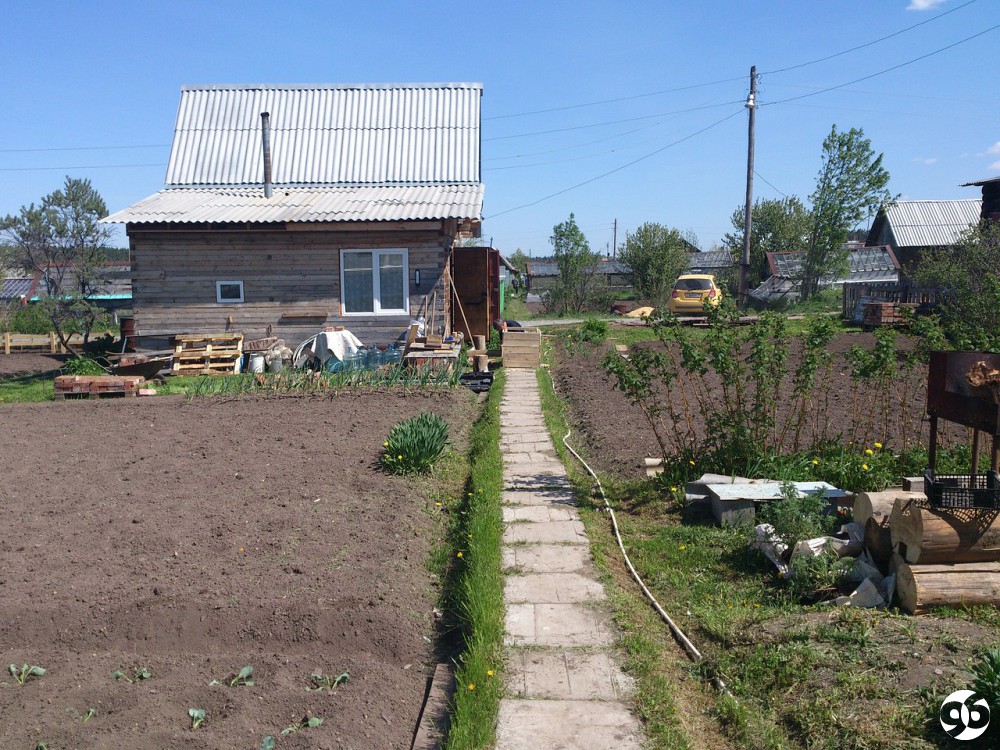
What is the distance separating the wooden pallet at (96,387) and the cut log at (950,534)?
11.1 m

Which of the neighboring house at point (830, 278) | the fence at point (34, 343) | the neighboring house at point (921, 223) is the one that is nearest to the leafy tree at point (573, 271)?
the neighboring house at point (830, 278)

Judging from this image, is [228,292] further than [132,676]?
Yes

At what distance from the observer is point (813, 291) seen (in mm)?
33000

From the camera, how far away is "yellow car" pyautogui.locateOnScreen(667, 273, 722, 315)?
2855cm

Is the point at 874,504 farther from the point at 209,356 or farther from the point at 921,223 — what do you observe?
the point at 921,223

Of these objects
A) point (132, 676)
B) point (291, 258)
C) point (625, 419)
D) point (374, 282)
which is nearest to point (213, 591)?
point (132, 676)

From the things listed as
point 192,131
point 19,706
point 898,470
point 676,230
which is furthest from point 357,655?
point 676,230

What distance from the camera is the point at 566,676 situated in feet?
13.7

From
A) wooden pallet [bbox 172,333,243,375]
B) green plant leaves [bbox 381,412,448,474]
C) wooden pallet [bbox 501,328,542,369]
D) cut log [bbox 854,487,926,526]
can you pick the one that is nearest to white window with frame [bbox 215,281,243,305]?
wooden pallet [bbox 172,333,243,375]

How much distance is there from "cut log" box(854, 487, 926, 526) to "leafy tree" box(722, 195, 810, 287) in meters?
33.0

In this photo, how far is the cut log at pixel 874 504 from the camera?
5.20 m

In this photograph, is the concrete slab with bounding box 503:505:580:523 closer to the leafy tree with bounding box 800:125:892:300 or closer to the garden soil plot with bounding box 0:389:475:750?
the garden soil plot with bounding box 0:389:475:750

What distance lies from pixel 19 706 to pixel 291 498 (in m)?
2.90

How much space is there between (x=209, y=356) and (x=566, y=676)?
13042 mm
